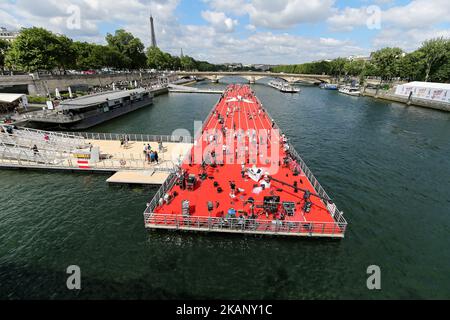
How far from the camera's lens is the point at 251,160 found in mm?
35156

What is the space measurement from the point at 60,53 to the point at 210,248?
91.3 m

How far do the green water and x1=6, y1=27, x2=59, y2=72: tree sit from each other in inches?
2217

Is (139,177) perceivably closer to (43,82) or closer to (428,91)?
(43,82)

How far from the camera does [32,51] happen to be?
69000 mm

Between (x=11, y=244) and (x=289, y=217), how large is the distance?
1011 inches

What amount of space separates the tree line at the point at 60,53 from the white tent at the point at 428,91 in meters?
143

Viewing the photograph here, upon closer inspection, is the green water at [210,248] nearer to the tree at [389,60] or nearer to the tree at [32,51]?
the tree at [32,51]

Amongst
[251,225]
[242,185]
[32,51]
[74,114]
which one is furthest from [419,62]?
[32,51]

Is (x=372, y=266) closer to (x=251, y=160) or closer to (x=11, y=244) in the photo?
(x=251, y=160)

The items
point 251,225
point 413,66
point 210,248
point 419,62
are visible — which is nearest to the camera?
point 210,248

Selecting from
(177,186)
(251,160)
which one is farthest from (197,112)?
(177,186)

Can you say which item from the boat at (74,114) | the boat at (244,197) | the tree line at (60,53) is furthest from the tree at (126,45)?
the boat at (244,197)

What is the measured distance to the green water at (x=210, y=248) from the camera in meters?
17.0

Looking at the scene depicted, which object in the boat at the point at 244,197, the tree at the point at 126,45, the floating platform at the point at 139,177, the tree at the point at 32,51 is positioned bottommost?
the floating platform at the point at 139,177
